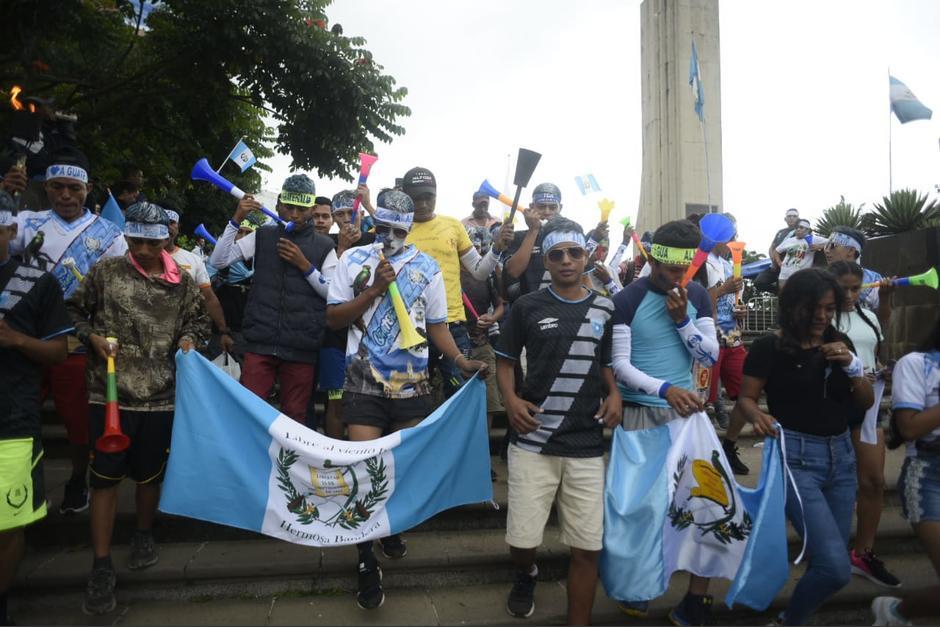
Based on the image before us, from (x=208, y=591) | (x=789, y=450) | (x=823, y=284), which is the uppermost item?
(x=823, y=284)

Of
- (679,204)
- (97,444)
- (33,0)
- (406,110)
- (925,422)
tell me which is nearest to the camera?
(925,422)

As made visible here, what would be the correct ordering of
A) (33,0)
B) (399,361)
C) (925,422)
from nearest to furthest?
1. (925,422)
2. (399,361)
3. (33,0)

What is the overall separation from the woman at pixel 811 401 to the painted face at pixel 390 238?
217 centimetres

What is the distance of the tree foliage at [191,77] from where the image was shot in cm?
1036

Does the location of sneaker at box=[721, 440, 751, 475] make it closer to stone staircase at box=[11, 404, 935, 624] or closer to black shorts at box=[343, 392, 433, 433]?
stone staircase at box=[11, 404, 935, 624]

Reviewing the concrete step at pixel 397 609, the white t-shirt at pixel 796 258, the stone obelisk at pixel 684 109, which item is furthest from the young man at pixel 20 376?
the stone obelisk at pixel 684 109

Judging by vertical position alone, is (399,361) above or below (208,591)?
above

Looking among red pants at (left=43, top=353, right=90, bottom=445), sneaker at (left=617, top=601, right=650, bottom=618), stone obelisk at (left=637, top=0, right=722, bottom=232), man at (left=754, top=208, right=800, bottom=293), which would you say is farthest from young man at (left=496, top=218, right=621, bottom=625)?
stone obelisk at (left=637, top=0, right=722, bottom=232)

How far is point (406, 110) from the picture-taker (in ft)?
39.6

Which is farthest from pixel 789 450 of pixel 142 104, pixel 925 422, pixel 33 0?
pixel 142 104

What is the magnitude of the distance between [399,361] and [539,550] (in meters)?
1.61

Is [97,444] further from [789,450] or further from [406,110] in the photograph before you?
[406,110]

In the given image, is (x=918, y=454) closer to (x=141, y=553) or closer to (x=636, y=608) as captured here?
(x=636, y=608)

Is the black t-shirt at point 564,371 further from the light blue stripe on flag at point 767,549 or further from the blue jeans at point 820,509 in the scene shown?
the blue jeans at point 820,509
